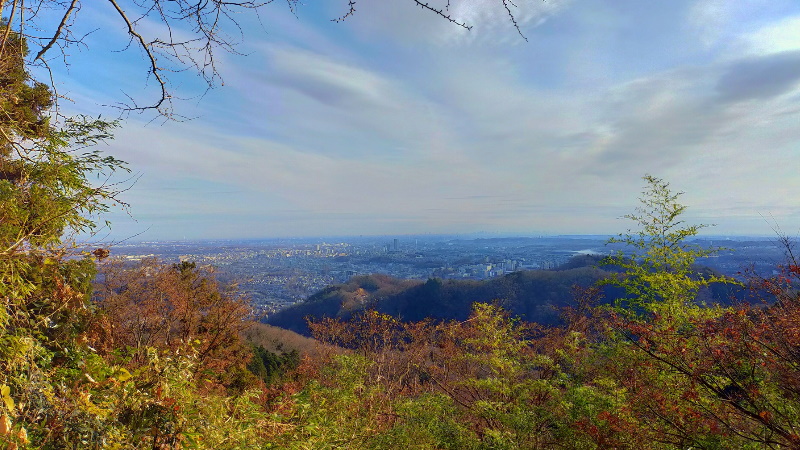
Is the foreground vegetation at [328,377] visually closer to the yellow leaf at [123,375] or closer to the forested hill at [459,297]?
the yellow leaf at [123,375]

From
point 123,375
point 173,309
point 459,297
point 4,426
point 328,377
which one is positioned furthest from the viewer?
point 459,297

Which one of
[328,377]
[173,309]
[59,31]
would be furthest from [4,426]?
[173,309]

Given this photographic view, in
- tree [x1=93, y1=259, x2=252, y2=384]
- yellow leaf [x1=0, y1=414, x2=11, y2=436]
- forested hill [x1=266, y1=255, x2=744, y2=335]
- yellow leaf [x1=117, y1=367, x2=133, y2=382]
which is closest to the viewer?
yellow leaf [x1=0, y1=414, x2=11, y2=436]

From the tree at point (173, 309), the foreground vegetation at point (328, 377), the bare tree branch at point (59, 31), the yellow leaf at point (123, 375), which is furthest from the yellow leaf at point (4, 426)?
the tree at point (173, 309)

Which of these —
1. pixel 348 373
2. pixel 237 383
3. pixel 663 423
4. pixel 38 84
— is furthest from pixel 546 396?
pixel 237 383

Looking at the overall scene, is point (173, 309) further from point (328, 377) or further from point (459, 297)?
point (459, 297)

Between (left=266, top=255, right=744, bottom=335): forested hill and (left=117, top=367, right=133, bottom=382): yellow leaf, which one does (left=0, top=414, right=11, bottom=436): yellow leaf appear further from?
(left=266, top=255, right=744, bottom=335): forested hill

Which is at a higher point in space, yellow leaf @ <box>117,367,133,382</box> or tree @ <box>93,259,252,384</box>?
yellow leaf @ <box>117,367,133,382</box>

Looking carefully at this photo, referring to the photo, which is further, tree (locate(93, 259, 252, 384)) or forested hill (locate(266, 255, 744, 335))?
forested hill (locate(266, 255, 744, 335))

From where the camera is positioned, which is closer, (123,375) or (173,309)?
(123,375)

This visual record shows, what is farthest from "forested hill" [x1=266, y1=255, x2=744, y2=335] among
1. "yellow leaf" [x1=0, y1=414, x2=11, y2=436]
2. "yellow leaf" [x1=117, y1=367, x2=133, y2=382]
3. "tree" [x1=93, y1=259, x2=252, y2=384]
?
"yellow leaf" [x1=0, y1=414, x2=11, y2=436]

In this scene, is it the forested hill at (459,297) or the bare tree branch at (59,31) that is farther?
the forested hill at (459,297)
